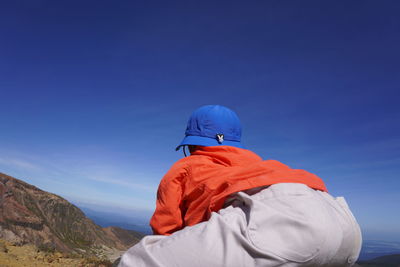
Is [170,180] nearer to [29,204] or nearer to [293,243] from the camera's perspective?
[293,243]

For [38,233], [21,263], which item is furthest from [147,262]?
[38,233]

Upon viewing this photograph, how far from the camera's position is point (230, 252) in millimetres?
1349

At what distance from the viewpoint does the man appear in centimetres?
137

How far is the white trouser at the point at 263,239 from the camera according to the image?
1.36m

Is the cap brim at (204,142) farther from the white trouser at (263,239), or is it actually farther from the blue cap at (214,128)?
the white trouser at (263,239)

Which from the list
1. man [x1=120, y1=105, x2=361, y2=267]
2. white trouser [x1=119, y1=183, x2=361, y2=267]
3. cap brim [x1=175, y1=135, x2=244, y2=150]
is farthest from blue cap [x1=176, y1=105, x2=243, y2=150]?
white trouser [x1=119, y1=183, x2=361, y2=267]

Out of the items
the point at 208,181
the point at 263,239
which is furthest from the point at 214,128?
the point at 263,239

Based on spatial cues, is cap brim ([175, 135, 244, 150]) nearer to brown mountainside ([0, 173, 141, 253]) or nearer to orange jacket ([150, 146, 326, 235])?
orange jacket ([150, 146, 326, 235])

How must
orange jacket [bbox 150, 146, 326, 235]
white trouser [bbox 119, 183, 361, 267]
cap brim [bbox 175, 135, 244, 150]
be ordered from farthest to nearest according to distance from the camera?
1. cap brim [bbox 175, 135, 244, 150]
2. orange jacket [bbox 150, 146, 326, 235]
3. white trouser [bbox 119, 183, 361, 267]

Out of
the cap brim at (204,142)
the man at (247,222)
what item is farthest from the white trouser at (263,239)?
the cap brim at (204,142)

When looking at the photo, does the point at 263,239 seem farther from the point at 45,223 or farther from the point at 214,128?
the point at 45,223

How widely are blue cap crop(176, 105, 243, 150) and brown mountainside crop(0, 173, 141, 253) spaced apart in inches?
1398

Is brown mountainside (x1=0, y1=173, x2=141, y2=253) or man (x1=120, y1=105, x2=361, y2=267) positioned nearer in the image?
man (x1=120, y1=105, x2=361, y2=267)

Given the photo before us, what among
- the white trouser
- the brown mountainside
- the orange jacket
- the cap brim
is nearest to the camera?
the white trouser
